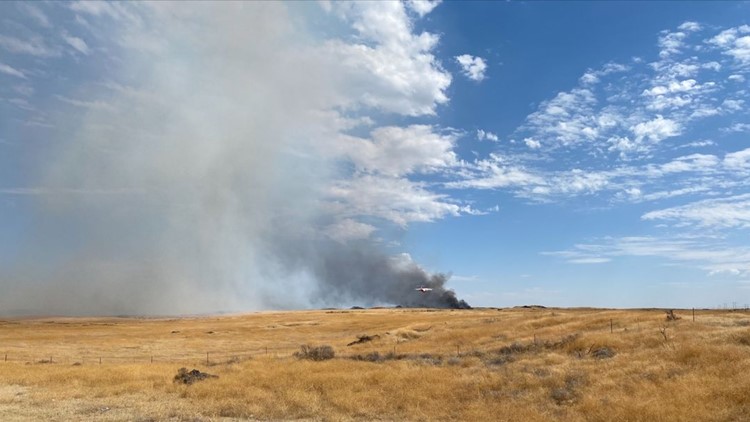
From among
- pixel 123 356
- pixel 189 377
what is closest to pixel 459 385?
pixel 189 377

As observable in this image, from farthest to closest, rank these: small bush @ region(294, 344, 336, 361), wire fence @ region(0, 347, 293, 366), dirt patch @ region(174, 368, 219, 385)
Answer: wire fence @ region(0, 347, 293, 366) < small bush @ region(294, 344, 336, 361) < dirt patch @ region(174, 368, 219, 385)

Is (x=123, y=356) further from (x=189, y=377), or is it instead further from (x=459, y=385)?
(x=459, y=385)

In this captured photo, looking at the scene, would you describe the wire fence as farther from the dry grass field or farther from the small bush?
the dry grass field

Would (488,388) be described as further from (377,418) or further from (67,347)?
(67,347)

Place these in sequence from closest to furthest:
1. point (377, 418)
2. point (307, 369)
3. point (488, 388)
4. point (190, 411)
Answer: point (377, 418)
point (190, 411)
point (488, 388)
point (307, 369)

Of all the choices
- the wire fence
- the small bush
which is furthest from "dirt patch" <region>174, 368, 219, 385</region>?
the wire fence

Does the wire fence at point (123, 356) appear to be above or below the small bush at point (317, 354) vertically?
below

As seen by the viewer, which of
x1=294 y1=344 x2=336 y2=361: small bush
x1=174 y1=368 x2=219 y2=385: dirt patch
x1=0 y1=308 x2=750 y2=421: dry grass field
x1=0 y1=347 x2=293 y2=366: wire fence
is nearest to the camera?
x1=0 y1=308 x2=750 y2=421: dry grass field

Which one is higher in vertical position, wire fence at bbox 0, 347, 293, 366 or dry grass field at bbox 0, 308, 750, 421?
dry grass field at bbox 0, 308, 750, 421

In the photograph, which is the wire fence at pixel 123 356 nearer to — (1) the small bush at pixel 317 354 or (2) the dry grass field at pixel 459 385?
(1) the small bush at pixel 317 354

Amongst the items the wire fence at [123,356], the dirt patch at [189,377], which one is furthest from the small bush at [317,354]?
the dirt patch at [189,377]

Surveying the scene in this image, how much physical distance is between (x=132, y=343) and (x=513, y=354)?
5066 centimetres

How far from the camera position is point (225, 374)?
30922 millimetres

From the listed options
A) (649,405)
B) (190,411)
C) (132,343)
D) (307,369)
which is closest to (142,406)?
(190,411)
